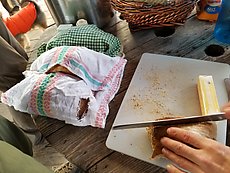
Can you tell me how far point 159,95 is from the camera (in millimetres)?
547

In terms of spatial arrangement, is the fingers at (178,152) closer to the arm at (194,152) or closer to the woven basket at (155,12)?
the arm at (194,152)

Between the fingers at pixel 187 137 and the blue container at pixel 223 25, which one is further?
the blue container at pixel 223 25

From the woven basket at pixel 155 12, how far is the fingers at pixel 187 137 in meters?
0.31

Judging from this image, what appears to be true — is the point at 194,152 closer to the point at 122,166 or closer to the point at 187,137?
the point at 187,137

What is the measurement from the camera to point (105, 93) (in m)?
0.55

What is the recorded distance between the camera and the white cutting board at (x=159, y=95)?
477 millimetres

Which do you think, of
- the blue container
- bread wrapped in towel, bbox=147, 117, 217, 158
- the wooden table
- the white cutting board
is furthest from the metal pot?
bread wrapped in towel, bbox=147, 117, 217, 158

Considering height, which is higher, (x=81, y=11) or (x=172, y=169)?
(x=81, y=11)

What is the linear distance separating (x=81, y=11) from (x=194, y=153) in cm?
49

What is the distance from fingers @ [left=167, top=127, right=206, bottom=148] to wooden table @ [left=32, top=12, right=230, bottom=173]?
69 mm

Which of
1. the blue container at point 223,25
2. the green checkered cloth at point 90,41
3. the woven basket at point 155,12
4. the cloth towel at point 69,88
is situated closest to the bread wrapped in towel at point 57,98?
the cloth towel at point 69,88

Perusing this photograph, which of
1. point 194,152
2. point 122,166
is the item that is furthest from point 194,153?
point 122,166

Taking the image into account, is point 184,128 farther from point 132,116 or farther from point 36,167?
point 36,167

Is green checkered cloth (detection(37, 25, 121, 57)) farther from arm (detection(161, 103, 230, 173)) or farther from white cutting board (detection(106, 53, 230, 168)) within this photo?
arm (detection(161, 103, 230, 173))
